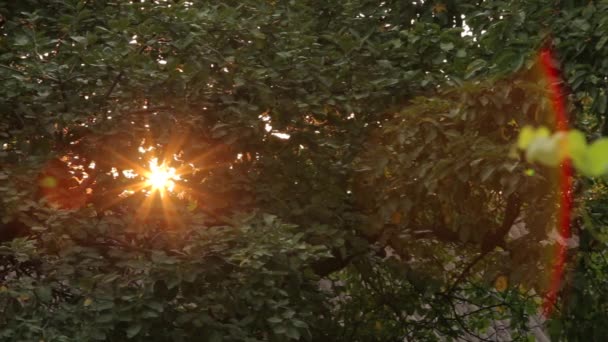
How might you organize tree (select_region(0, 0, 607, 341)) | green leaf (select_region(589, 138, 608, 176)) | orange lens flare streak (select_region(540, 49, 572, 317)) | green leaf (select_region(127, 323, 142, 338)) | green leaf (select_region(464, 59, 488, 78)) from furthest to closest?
green leaf (select_region(464, 59, 488, 78))
orange lens flare streak (select_region(540, 49, 572, 317))
tree (select_region(0, 0, 607, 341))
green leaf (select_region(127, 323, 142, 338))
green leaf (select_region(589, 138, 608, 176))

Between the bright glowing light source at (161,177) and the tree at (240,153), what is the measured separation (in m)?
0.01

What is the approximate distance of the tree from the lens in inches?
193

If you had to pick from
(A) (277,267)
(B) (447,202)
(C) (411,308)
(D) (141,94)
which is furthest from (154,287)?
A: (C) (411,308)

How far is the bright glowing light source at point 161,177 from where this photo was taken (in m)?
5.48

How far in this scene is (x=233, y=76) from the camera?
18.0 feet

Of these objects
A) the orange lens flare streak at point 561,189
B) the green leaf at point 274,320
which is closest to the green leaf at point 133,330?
the green leaf at point 274,320

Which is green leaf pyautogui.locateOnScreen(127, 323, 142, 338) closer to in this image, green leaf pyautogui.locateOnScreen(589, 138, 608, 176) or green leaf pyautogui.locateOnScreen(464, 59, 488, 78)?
green leaf pyautogui.locateOnScreen(464, 59, 488, 78)

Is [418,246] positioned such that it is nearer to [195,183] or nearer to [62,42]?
[195,183]

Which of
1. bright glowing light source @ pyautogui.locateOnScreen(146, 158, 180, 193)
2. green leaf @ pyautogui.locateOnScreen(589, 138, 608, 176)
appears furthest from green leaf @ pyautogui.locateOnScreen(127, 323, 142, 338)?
green leaf @ pyautogui.locateOnScreen(589, 138, 608, 176)

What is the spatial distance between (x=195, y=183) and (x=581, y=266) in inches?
99.8

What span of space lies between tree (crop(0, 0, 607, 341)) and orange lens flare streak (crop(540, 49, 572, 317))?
60mm

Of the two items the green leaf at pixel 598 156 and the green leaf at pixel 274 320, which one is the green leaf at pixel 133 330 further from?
the green leaf at pixel 598 156

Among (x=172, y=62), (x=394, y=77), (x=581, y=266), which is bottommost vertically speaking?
(x=581, y=266)

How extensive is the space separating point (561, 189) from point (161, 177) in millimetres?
2334
